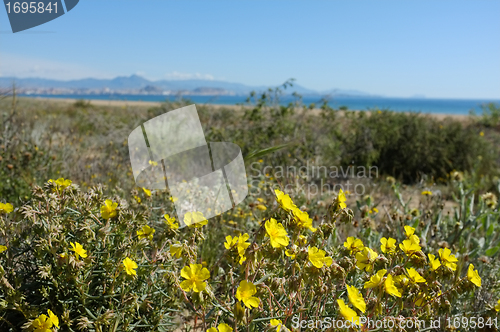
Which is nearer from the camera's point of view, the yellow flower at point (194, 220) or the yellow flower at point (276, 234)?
the yellow flower at point (276, 234)

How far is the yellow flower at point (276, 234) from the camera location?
50.8 inches

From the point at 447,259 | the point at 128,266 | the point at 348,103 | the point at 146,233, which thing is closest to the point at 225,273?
the point at 146,233

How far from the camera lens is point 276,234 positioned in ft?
4.32

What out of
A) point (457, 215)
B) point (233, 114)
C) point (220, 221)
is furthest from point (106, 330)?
point (233, 114)

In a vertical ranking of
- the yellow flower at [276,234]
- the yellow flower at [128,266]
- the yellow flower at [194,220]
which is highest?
the yellow flower at [276,234]

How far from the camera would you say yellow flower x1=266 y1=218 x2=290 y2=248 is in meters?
1.29

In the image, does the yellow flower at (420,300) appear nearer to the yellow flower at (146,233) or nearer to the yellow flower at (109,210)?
the yellow flower at (146,233)

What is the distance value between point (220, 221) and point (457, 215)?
2.09 m

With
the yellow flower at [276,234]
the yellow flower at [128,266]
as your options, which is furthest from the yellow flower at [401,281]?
the yellow flower at [128,266]

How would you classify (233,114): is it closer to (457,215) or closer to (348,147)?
(348,147)

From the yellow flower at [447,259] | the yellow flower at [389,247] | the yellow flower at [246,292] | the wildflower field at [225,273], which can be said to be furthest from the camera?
the yellow flower at [389,247]

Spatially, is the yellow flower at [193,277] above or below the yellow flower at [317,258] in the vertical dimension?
below

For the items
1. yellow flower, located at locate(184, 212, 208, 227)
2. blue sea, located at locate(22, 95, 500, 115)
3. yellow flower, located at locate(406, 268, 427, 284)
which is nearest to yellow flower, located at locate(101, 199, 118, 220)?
yellow flower, located at locate(184, 212, 208, 227)

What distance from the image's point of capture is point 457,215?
3262 mm
